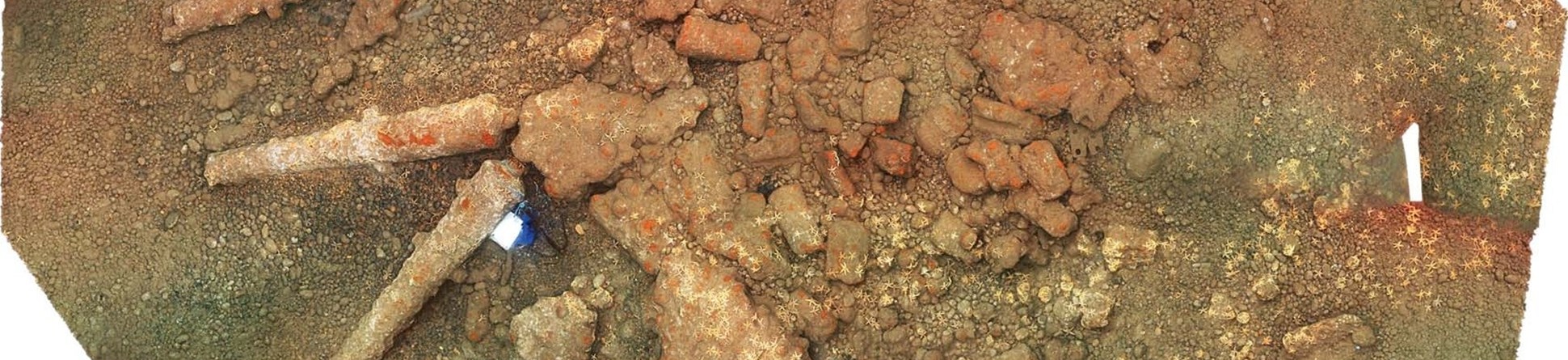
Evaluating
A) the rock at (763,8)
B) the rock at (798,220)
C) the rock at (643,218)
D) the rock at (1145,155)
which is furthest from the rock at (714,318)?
the rock at (1145,155)

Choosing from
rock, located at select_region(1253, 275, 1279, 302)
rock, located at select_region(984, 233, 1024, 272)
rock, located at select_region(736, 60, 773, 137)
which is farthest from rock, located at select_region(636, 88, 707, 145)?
rock, located at select_region(1253, 275, 1279, 302)

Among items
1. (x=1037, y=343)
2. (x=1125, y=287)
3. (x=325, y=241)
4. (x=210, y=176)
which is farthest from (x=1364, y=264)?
(x=210, y=176)

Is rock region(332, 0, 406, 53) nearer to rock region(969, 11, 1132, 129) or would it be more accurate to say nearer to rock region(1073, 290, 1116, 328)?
rock region(969, 11, 1132, 129)

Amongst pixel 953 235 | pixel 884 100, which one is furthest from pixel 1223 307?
pixel 884 100

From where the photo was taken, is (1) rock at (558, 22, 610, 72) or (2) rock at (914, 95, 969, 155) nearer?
(2) rock at (914, 95, 969, 155)

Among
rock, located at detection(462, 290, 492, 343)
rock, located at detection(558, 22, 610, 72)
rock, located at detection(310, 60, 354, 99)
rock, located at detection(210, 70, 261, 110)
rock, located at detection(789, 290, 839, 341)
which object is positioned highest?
rock, located at detection(558, 22, 610, 72)

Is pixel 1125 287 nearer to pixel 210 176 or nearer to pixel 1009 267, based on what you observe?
pixel 1009 267

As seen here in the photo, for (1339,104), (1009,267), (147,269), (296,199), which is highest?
(1339,104)
